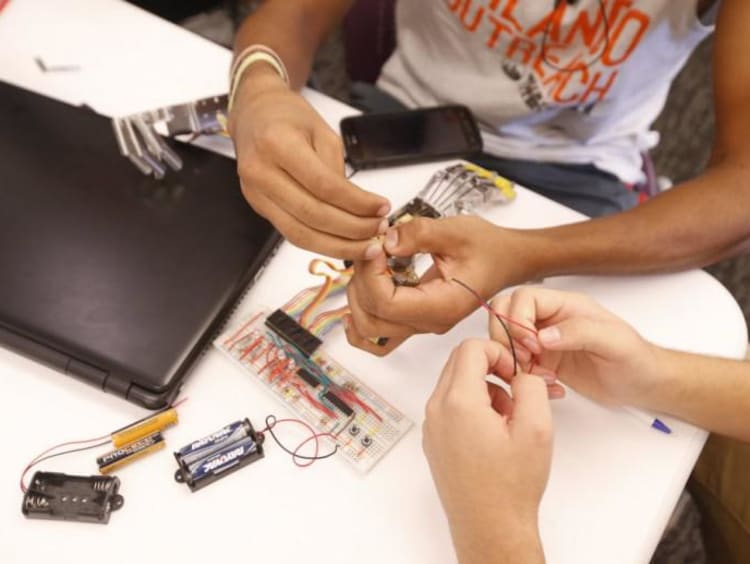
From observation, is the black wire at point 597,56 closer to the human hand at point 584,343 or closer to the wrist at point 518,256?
the wrist at point 518,256

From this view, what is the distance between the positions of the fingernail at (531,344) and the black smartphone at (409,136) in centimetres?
37

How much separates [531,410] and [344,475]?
0.70 ft

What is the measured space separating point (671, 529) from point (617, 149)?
86 centimetres

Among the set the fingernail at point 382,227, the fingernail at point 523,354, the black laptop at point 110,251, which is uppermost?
the fingernail at point 382,227

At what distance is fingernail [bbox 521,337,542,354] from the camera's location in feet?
2.27

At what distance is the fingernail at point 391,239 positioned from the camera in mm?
711

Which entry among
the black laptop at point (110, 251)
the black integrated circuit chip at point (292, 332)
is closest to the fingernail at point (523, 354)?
the black integrated circuit chip at point (292, 332)

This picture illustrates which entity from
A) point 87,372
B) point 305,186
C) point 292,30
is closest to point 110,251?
point 87,372

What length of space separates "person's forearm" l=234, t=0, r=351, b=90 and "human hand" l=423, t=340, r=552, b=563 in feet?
2.10

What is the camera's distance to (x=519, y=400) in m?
0.62

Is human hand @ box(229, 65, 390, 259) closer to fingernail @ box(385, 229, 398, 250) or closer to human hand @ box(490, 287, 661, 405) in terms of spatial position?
fingernail @ box(385, 229, 398, 250)

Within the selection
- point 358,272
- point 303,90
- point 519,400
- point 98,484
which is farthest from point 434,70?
point 98,484

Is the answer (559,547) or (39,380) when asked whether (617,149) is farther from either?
(39,380)

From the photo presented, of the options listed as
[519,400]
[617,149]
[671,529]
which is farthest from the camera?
[671,529]
